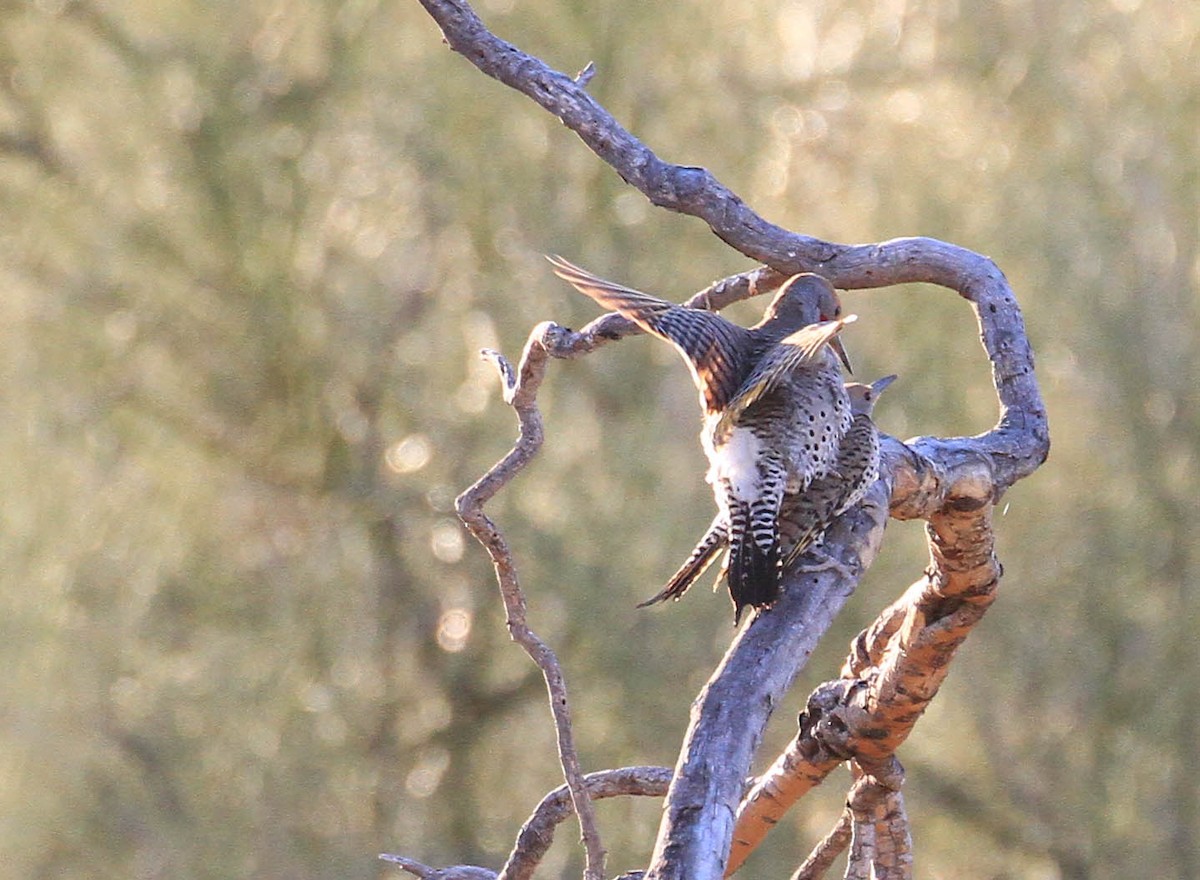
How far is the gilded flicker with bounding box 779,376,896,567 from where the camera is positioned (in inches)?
68.7

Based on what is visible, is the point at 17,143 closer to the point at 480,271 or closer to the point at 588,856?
the point at 480,271

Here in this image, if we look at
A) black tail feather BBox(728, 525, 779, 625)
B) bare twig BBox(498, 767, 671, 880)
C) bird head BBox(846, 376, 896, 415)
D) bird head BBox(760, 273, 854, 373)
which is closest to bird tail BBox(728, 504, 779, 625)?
black tail feather BBox(728, 525, 779, 625)

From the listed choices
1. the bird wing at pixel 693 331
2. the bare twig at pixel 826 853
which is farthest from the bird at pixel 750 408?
the bare twig at pixel 826 853

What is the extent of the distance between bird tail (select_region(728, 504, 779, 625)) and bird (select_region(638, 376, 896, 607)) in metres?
0.02

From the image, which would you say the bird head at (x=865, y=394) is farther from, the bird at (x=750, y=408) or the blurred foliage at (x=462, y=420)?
Result: the blurred foliage at (x=462, y=420)

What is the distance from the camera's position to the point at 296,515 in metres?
6.36

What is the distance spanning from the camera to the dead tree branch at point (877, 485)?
5.48 feet

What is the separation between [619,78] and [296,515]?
7.12ft

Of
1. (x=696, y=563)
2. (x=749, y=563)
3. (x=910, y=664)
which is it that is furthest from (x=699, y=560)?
(x=910, y=664)

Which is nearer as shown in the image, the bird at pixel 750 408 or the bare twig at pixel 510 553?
the bare twig at pixel 510 553

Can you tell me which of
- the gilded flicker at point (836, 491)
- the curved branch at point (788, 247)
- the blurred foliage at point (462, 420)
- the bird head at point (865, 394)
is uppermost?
the blurred foliage at point (462, 420)

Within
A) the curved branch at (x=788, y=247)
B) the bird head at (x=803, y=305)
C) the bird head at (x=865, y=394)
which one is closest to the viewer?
the curved branch at (x=788, y=247)

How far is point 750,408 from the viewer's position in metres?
2.29

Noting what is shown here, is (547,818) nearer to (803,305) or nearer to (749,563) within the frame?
(749,563)
